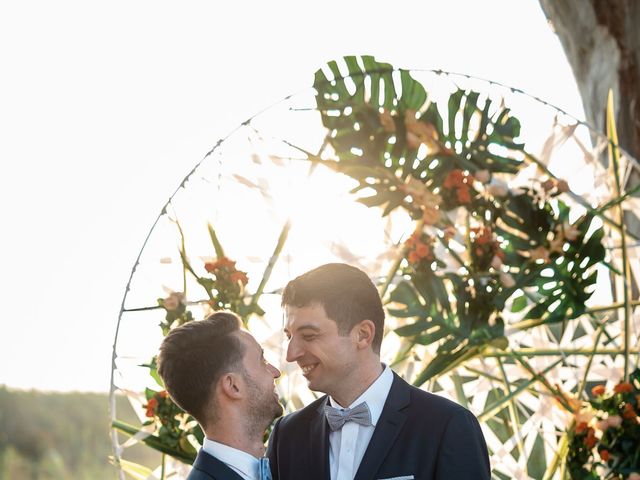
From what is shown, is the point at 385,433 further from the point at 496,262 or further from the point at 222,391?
the point at 496,262

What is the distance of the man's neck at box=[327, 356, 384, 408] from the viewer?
103 inches

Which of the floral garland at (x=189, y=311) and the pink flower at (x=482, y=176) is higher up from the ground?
the pink flower at (x=482, y=176)

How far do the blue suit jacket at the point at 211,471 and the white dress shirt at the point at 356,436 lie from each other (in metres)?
0.34

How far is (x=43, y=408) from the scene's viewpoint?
8.22m

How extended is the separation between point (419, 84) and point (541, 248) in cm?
75

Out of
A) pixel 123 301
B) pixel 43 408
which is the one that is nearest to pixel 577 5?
pixel 123 301

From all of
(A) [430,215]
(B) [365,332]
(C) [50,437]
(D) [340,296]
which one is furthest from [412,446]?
(C) [50,437]

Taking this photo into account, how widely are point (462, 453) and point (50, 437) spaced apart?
6.32m

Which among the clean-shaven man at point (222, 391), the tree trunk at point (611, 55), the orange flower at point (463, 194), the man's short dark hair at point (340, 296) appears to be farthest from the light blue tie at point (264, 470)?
the tree trunk at point (611, 55)

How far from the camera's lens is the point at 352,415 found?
2.59 metres

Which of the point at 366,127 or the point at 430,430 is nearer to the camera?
the point at 430,430

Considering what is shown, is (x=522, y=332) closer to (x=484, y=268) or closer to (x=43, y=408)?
(x=484, y=268)

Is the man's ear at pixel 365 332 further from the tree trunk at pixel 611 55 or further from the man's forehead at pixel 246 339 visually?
the tree trunk at pixel 611 55

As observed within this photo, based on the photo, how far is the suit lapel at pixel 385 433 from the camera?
8.32 feet
